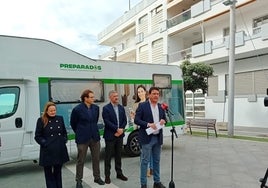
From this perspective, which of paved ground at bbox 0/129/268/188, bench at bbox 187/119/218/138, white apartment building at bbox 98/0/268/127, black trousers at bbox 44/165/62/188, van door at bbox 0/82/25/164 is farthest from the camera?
white apartment building at bbox 98/0/268/127

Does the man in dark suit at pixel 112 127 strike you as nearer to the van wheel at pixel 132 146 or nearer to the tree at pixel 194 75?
the van wheel at pixel 132 146

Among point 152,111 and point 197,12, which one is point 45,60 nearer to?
point 152,111

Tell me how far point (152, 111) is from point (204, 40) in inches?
693

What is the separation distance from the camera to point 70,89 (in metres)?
7.87

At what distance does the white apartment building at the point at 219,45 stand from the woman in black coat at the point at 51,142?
1126 centimetres

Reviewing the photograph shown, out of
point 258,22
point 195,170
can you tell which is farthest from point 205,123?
point 258,22

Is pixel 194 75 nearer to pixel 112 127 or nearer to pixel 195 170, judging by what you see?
pixel 195 170

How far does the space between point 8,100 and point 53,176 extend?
2.71 meters

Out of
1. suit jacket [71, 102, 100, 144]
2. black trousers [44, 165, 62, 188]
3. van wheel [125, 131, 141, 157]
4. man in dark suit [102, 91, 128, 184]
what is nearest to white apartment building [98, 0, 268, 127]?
van wheel [125, 131, 141, 157]

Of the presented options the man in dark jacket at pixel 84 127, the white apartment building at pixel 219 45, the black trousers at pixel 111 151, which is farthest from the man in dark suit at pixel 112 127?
the white apartment building at pixel 219 45

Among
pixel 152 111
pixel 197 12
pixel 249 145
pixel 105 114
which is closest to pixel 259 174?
pixel 152 111

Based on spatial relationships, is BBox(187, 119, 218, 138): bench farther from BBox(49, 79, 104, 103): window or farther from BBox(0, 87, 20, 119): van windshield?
BBox(0, 87, 20, 119): van windshield

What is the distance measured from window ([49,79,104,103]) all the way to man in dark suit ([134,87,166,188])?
2.90 metres

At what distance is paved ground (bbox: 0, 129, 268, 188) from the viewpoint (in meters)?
6.17
